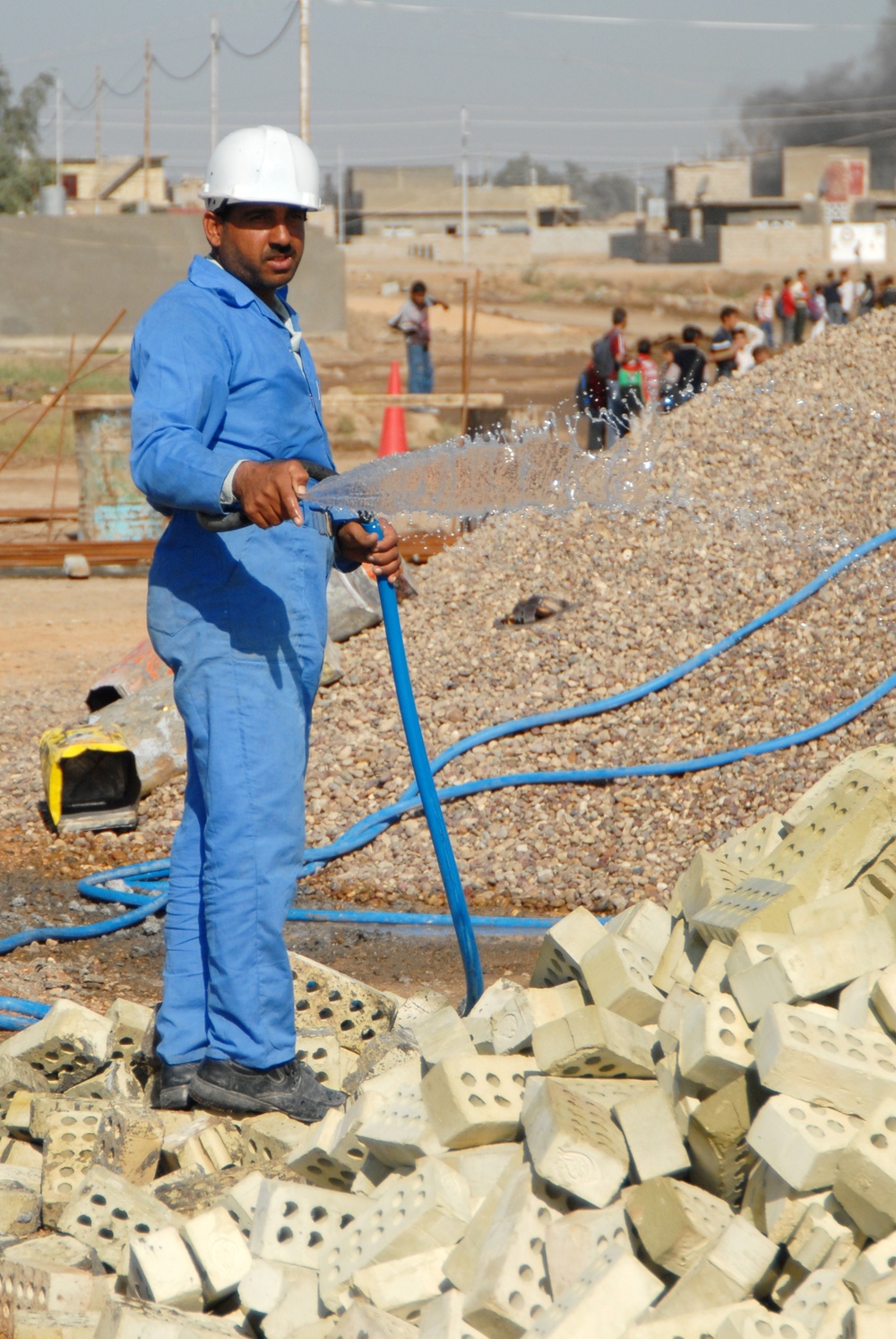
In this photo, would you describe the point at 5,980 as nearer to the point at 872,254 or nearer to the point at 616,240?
the point at 872,254

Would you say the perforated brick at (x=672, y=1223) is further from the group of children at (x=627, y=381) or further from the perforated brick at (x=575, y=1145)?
the group of children at (x=627, y=381)

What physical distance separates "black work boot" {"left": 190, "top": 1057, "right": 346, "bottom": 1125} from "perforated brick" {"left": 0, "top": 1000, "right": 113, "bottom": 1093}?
0.34 m

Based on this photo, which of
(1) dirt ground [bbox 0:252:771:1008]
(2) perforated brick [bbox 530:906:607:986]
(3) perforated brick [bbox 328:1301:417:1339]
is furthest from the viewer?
(1) dirt ground [bbox 0:252:771:1008]

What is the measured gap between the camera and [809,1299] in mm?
2180

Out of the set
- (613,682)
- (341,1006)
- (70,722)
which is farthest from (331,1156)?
(70,722)

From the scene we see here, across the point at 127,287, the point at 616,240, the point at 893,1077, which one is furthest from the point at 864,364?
the point at 616,240

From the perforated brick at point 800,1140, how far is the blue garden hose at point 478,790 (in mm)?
1867

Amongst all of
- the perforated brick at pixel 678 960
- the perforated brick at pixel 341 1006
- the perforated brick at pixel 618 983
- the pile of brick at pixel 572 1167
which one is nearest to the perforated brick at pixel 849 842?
the pile of brick at pixel 572 1167

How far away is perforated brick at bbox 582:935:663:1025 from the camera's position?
2.91m

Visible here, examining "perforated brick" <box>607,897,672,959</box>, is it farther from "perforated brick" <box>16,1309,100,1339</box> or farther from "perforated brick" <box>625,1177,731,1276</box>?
"perforated brick" <box>16,1309,100,1339</box>

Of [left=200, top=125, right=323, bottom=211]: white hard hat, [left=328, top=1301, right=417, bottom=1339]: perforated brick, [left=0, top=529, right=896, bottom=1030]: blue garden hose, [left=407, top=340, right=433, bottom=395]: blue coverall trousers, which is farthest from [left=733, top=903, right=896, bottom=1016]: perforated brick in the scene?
[left=407, top=340, right=433, bottom=395]: blue coverall trousers

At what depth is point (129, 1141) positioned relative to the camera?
9.47 feet

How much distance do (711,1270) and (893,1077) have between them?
443 millimetres

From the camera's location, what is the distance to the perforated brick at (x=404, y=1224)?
2.41m
